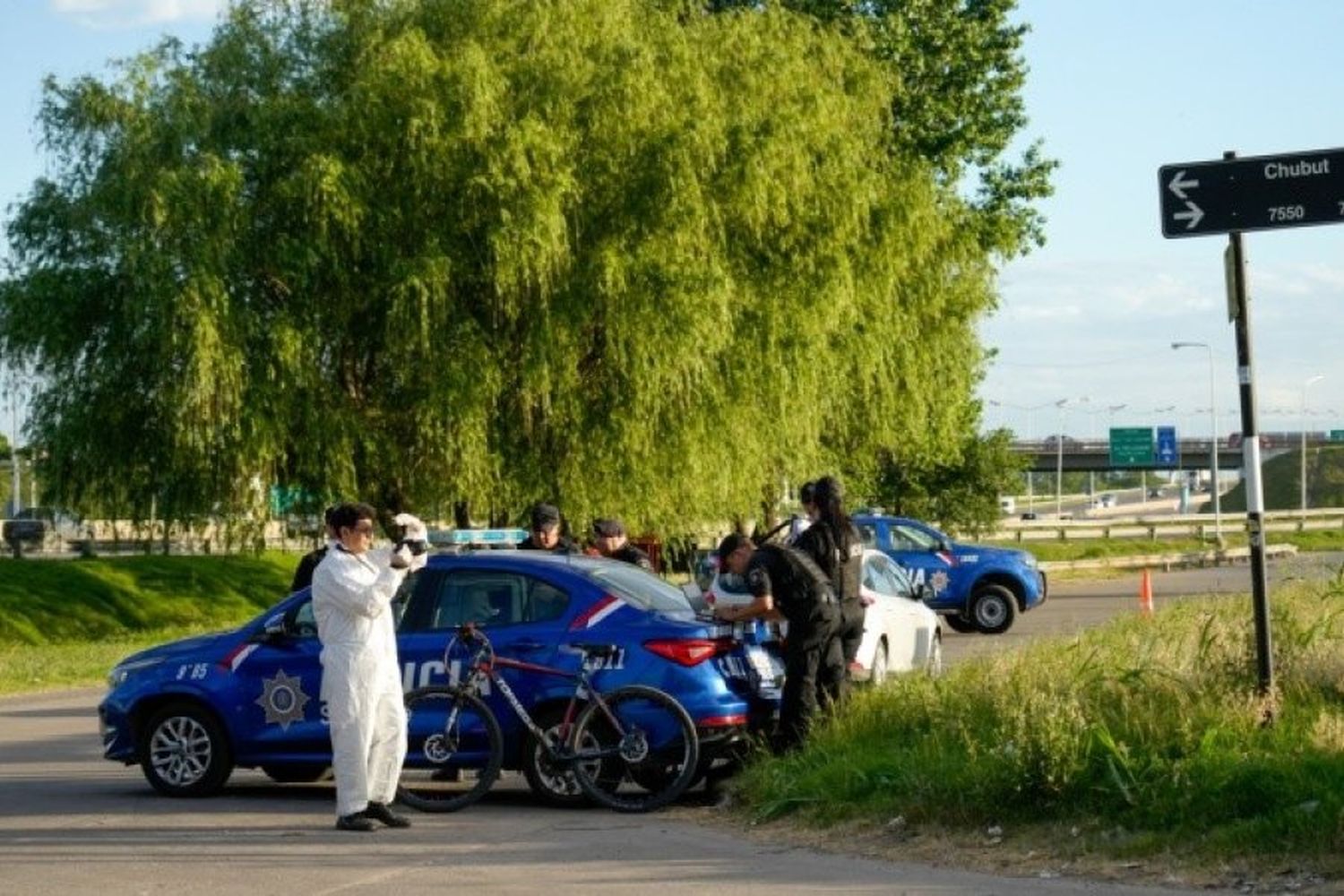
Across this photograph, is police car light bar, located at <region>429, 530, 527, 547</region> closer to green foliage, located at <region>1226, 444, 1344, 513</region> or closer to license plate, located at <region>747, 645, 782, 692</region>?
license plate, located at <region>747, 645, 782, 692</region>

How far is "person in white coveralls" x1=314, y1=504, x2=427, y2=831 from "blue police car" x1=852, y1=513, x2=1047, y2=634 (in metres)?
22.1

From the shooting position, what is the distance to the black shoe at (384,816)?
1329cm

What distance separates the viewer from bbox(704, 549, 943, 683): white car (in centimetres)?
1958

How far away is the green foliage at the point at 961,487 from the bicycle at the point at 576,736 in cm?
4556

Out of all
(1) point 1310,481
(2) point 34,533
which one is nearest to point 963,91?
(2) point 34,533

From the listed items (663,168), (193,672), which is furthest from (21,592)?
(193,672)

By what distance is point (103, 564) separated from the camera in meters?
47.8

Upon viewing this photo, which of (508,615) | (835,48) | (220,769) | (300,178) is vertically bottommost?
(220,769)

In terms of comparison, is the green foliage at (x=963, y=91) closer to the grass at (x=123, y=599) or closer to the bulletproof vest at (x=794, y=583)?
the grass at (x=123, y=599)

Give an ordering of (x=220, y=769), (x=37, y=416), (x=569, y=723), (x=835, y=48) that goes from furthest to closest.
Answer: (x=835, y=48) → (x=37, y=416) → (x=220, y=769) → (x=569, y=723)

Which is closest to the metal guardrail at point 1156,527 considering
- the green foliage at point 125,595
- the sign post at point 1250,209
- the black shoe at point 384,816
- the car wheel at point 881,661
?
the green foliage at point 125,595

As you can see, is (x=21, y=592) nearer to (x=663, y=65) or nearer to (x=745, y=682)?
(x=663, y=65)

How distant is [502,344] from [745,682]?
21486 millimetres

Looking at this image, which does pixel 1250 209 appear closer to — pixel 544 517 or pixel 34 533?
pixel 544 517
